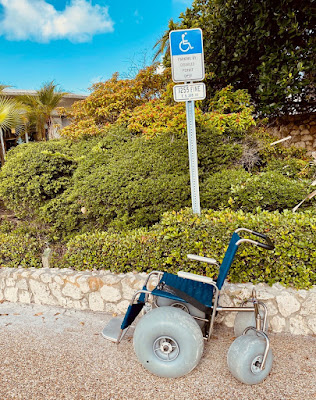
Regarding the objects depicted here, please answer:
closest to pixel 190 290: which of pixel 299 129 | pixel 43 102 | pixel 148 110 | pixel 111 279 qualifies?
pixel 111 279

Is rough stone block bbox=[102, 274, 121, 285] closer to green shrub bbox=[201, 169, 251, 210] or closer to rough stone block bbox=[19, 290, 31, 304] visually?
rough stone block bbox=[19, 290, 31, 304]

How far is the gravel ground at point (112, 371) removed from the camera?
204 centimetres

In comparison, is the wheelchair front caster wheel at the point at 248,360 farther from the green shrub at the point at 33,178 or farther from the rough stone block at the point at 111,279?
the green shrub at the point at 33,178

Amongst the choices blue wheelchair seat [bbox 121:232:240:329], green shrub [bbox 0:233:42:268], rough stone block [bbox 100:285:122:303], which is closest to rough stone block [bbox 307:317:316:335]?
blue wheelchair seat [bbox 121:232:240:329]

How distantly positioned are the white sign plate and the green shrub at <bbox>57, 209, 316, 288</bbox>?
1.28m

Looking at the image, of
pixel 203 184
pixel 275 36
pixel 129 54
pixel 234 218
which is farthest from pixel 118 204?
pixel 129 54

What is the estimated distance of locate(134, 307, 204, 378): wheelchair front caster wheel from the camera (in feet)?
6.73

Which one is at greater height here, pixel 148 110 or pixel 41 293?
pixel 148 110

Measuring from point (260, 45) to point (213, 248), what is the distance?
5449 mm

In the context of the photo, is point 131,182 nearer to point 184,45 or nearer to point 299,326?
point 184,45

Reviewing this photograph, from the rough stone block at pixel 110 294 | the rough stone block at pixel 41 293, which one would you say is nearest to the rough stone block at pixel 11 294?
the rough stone block at pixel 41 293

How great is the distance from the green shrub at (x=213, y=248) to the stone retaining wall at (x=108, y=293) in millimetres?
127

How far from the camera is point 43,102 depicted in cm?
1087

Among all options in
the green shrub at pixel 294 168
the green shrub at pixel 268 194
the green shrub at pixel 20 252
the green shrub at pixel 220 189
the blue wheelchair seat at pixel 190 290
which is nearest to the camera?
the blue wheelchair seat at pixel 190 290
